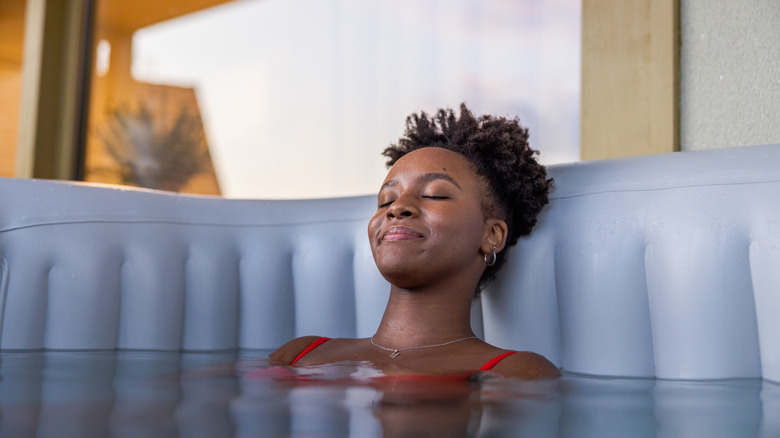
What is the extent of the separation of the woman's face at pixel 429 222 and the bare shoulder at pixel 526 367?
243mm

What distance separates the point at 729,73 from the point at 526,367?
1.13m

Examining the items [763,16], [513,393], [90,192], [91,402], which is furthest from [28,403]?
[763,16]

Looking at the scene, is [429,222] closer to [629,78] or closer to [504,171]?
[504,171]

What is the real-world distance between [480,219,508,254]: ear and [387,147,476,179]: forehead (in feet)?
0.37

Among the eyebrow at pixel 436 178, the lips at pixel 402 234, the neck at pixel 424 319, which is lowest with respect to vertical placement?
the neck at pixel 424 319

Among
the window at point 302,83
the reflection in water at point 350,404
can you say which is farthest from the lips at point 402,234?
the window at point 302,83

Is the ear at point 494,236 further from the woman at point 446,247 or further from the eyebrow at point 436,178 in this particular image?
the eyebrow at point 436,178

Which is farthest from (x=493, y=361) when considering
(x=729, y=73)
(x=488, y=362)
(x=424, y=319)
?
(x=729, y=73)

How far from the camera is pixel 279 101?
176 inches

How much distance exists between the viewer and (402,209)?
146 cm

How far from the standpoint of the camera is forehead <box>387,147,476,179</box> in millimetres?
1551

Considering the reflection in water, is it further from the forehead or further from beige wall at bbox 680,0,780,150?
beige wall at bbox 680,0,780,150

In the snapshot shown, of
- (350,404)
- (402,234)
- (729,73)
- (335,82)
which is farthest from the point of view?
(335,82)

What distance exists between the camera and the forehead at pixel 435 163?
155cm
